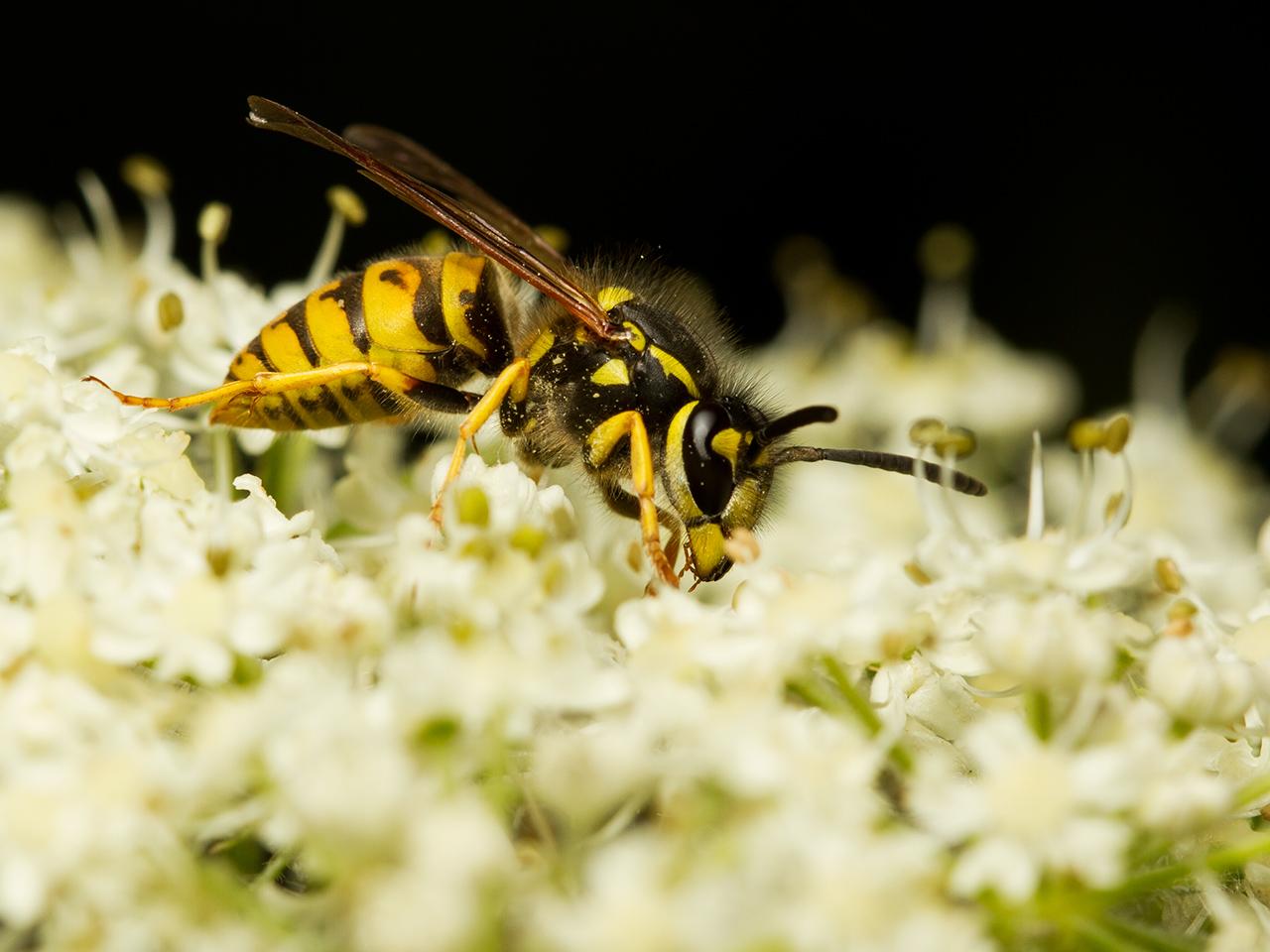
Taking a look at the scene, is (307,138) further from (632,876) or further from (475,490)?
(632,876)

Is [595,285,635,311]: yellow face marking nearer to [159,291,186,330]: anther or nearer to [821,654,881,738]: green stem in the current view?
[159,291,186,330]: anther

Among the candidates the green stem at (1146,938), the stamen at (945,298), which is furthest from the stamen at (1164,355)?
the green stem at (1146,938)

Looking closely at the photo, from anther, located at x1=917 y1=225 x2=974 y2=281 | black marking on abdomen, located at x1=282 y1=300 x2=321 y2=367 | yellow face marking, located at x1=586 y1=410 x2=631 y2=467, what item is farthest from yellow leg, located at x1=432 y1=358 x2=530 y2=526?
anther, located at x1=917 y1=225 x2=974 y2=281

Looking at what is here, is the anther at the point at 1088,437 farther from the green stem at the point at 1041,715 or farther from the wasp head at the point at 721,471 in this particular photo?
the green stem at the point at 1041,715

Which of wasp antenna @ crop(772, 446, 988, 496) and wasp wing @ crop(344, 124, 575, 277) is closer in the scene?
wasp antenna @ crop(772, 446, 988, 496)

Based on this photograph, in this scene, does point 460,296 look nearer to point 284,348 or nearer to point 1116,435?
point 284,348

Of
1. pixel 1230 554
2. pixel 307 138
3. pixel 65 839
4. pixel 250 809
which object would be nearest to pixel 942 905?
pixel 250 809

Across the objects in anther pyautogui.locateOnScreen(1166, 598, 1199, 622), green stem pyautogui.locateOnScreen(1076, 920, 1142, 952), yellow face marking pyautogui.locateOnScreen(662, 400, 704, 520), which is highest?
anther pyautogui.locateOnScreen(1166, 598, 1199, 622)

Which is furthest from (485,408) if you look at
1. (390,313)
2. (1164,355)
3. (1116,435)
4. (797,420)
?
(1164,355)
